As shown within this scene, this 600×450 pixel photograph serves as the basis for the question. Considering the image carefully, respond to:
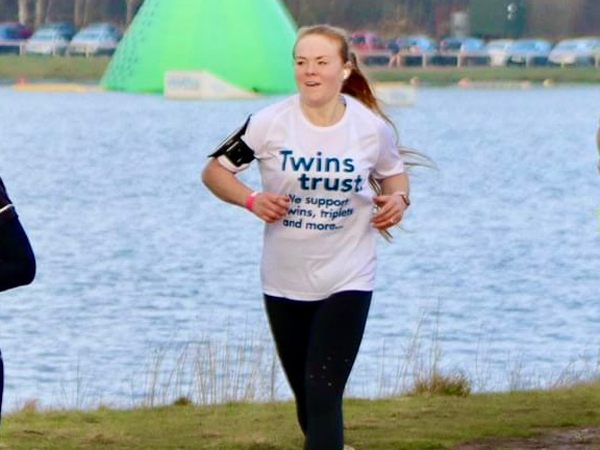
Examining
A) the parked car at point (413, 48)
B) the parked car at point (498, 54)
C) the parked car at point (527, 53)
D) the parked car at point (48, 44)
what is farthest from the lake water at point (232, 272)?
the parked car at point (498, 54)

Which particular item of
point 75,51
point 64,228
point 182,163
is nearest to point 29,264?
point 64,228

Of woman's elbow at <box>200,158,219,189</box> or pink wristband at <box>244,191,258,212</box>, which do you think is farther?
woman's elbow at <box>200,158,219,189</box>

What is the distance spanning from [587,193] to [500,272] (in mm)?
13857

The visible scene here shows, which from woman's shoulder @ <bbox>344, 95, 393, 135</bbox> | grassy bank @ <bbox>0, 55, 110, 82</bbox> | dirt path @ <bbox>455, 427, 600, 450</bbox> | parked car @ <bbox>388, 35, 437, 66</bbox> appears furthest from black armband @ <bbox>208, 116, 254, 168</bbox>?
parked car @ <bbox>388, 35, 437, 66</bbox>

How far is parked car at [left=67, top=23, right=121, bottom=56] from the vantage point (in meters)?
78.6

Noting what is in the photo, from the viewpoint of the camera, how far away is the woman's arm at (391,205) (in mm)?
6324

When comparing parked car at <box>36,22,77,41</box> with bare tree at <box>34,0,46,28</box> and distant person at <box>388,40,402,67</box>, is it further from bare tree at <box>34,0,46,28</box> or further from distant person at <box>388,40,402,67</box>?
distant person at <box>388,40,402,67</box>

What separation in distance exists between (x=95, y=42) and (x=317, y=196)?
7330cm

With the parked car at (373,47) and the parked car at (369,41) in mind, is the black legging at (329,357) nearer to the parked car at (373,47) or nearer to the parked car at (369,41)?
the parked car at (373,47)

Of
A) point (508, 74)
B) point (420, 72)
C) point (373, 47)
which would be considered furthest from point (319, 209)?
point (508, 74)

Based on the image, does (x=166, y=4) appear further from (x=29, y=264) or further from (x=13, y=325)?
(x=29, y=264)

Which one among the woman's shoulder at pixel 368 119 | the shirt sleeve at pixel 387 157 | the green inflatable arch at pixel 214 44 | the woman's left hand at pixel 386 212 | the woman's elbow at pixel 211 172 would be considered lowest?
the green inflatable arch at pixel 214 44

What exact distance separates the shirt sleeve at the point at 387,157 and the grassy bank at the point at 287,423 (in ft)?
5.18

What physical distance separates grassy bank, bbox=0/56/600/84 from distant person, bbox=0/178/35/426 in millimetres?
70220
